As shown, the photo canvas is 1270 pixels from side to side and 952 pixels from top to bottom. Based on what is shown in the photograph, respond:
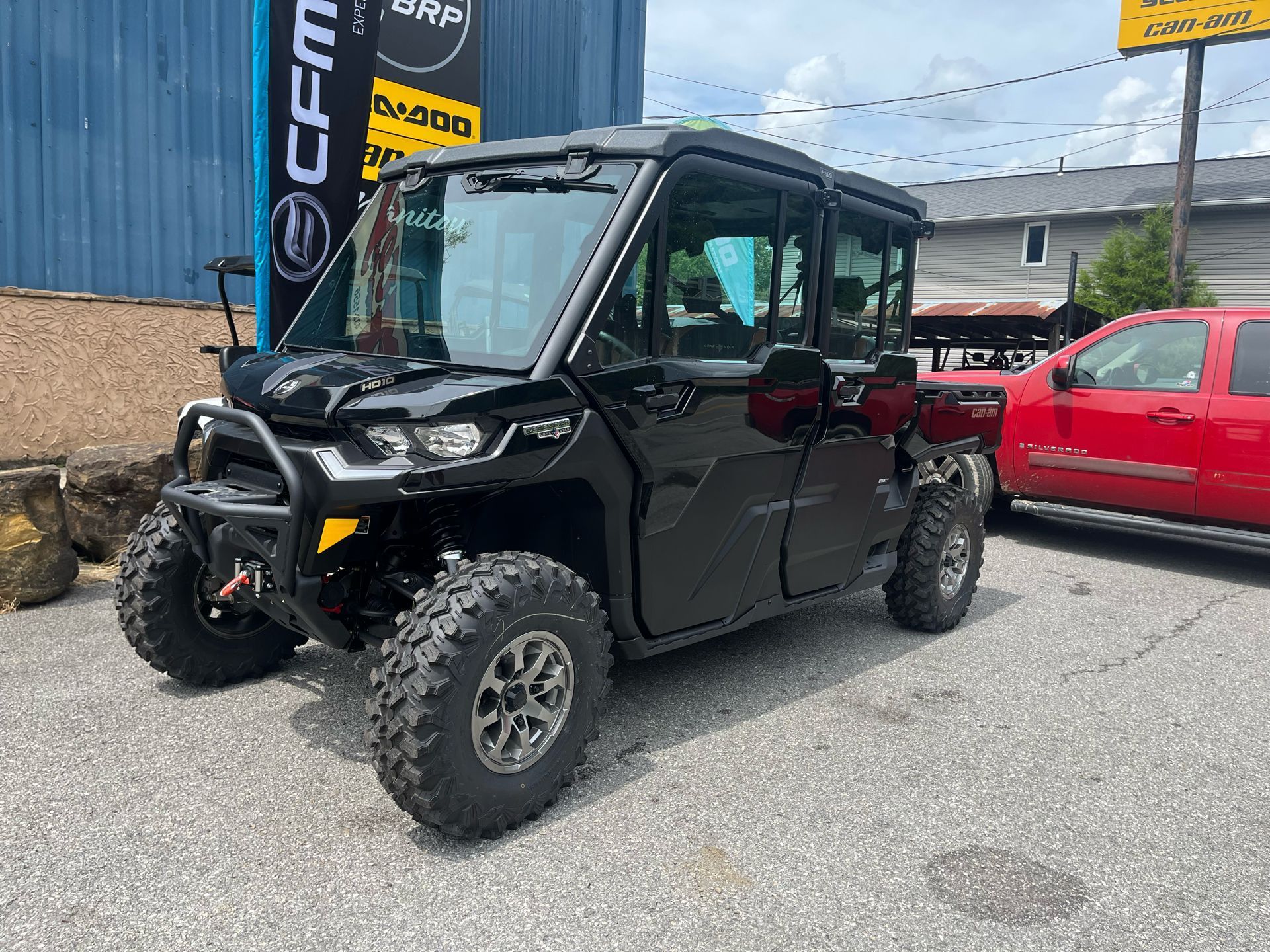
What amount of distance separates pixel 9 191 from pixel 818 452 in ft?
21.0

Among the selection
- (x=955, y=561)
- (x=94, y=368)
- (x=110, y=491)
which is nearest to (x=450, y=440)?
(x=955, y=561)

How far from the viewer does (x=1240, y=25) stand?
2094 centimetres

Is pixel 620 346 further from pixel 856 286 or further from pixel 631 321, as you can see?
pixel 856 286

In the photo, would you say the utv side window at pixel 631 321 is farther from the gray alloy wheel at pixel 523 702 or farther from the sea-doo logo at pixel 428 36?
the sea-doo logo at pixel 428 36

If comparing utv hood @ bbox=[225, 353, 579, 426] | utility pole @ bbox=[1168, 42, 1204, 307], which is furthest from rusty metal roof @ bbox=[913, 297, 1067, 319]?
utv hood @ bbox=[225, 353, 579, 426]

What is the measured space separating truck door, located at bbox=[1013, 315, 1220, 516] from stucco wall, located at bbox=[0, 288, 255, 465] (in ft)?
22.6

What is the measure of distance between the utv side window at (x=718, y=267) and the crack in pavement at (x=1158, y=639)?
2.48 metres

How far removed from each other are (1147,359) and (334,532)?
678cm

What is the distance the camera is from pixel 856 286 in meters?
4.62

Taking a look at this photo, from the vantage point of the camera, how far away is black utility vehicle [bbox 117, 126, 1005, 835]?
10.0ft

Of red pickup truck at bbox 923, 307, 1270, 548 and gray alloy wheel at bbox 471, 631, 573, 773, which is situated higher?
red pickup truck at bbox 923, 307, 1270, 548

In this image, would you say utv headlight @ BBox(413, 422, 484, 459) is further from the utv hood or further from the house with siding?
the house with siding

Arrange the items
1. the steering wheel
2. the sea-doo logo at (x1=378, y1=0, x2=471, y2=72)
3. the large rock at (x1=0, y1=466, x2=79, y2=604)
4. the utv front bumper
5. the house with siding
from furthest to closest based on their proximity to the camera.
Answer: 1. the house with siding
2. the sea-doo logo at (x1=378, y1=0, x2=471, y2=72)
3. the large rock at (x1=0, y1=466, x2=79, y2=604)
4. the steering wheel
5. the utv front bumper

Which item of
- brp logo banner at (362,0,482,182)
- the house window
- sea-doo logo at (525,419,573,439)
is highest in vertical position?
the house window
